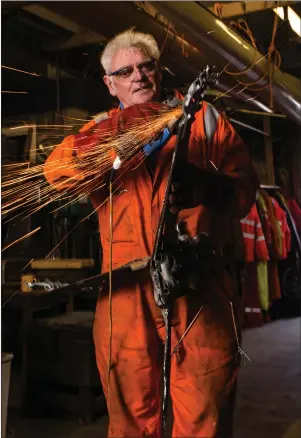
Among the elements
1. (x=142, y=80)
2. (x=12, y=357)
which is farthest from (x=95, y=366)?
(x=142, y=80)

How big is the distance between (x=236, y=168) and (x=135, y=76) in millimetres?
307

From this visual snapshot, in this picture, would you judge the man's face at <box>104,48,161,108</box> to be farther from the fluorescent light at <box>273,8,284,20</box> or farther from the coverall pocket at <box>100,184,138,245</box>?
the fluorescent light at <box>273,8,284,20</box>

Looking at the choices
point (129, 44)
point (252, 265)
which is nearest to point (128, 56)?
point (129, 44)

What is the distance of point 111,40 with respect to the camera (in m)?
1.05

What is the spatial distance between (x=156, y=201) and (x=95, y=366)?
1.31 feet

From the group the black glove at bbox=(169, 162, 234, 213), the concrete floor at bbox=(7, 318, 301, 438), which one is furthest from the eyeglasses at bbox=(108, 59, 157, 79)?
the concrete floor at bbox=(7, 318, 301, 438)

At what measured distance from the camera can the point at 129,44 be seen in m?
→ 1.04

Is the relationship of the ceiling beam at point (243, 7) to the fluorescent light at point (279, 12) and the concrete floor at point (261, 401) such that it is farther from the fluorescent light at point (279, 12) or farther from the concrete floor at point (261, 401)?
the concrete floor at point (261, 401)

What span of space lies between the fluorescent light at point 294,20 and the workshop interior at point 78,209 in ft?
0.17

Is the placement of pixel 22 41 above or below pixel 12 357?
above

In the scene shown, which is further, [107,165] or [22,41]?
[22,41]

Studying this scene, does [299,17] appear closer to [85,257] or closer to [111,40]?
[111,40]

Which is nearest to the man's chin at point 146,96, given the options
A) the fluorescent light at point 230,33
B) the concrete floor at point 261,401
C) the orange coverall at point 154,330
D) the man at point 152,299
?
the man at point 152,299

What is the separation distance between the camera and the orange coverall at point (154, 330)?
101 centimetres
